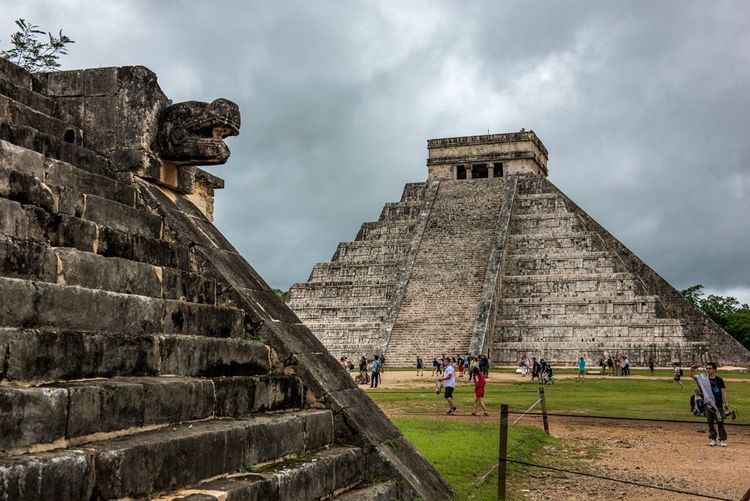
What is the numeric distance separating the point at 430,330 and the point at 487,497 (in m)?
28.1

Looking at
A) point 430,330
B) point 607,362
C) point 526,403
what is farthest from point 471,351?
point 526,403

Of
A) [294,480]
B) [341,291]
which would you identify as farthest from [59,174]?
[341,291]

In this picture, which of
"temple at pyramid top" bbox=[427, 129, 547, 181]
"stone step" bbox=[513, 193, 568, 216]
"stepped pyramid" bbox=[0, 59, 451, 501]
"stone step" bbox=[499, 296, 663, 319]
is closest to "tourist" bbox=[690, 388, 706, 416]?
"stepped pyramid" bbox=[0, 59, 451, 501]

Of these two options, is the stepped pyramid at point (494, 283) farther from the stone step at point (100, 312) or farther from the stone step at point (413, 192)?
the stone step at point (100, 312)

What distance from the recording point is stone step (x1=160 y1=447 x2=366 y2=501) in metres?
3.52

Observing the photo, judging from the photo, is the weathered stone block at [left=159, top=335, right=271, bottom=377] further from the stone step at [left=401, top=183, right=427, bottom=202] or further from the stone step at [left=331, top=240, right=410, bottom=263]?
the stone step at [left=401, top=183, right=427, bottom=202]

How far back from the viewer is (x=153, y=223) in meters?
5.38

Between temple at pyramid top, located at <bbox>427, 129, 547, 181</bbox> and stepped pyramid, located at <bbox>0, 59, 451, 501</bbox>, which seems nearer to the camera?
stepped pyramid, located at <bbox>0, 59, 451, 501</bbox>

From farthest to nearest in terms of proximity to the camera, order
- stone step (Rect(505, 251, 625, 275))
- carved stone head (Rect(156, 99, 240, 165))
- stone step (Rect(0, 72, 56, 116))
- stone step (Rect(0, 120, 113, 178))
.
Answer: stone step (Rect(505, 251, 625, 275)) < carved stone head (Rect(156, 99, 240, 165)) < stone step (Rect(0, 72, 56, 116)) < stone step (Rect(0, 120, 113, 178))

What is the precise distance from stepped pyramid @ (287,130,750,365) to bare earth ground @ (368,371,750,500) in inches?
757

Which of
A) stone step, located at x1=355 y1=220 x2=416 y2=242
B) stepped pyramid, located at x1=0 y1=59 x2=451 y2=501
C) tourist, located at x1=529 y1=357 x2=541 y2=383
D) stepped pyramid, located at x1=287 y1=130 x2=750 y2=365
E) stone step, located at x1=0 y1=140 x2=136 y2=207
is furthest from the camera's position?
stone step, located at x1=355 y1=220 x2=416 y2=242

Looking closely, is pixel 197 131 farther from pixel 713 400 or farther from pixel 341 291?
pixel 341 291

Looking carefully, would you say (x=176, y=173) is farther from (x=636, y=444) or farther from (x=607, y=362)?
(x=607, y=362)

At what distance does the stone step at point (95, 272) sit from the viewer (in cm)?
365
